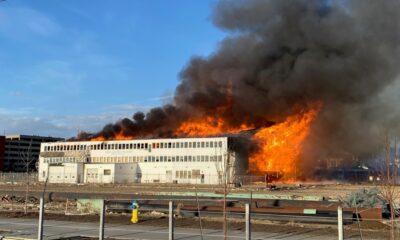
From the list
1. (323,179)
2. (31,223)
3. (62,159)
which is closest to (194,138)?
(323,179)

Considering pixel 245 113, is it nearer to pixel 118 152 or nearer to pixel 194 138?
pixel 194 138

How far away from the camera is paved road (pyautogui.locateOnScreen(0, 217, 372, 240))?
13133 millimetres

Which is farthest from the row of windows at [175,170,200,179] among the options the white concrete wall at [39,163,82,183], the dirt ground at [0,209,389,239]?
the dirt ground at [0,209,389,239]

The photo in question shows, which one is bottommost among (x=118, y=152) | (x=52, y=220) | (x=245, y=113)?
(x=52, y=220)

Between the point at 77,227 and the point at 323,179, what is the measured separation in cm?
6656

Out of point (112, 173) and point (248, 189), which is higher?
point (112, 173)

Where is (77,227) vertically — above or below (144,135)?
below

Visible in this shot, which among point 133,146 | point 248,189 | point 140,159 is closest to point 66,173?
point 133,146

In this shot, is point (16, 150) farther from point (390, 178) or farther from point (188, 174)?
point (390, 178)

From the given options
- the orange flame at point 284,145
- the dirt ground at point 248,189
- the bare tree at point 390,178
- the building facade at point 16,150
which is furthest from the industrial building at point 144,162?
the building facade at point 16,150

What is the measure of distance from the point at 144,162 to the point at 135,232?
69.1m

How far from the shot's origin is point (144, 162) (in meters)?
82.5

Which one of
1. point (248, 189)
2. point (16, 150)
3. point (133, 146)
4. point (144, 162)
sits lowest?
point (248, 189)

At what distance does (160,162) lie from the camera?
8056cm
